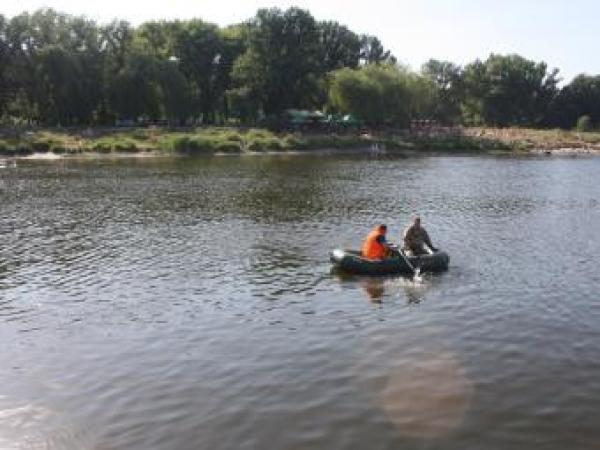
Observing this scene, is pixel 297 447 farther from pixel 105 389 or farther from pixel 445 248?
pixel 445 248

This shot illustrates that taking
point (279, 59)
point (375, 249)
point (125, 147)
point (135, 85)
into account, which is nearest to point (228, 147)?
point (125, 147)

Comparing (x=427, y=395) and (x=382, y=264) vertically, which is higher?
(x=382, y=264)

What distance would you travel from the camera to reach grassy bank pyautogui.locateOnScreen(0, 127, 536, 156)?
324ft

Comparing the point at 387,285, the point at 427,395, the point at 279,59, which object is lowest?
the point at 427,395

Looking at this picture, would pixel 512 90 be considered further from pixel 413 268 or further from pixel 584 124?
pixel 413 268

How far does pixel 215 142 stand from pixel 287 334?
83.4 metres

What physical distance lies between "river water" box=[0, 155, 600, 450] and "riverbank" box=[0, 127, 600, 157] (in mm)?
49996

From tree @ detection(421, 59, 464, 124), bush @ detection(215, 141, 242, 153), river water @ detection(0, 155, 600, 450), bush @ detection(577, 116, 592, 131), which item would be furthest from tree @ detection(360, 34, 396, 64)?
river water @ detection(0, 155, 600, 450)

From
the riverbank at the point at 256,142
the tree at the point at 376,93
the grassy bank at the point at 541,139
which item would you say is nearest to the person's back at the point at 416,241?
the riverbank at the point at 256,142

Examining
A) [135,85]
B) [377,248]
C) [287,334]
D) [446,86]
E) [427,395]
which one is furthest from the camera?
[446,86]

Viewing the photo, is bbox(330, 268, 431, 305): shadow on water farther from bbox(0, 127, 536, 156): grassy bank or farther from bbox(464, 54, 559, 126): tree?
bbox(464, 54, 559, 126): tree

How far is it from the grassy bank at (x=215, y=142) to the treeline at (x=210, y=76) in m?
6.36

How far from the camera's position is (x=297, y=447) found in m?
16.2

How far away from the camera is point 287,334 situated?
23.7 m
